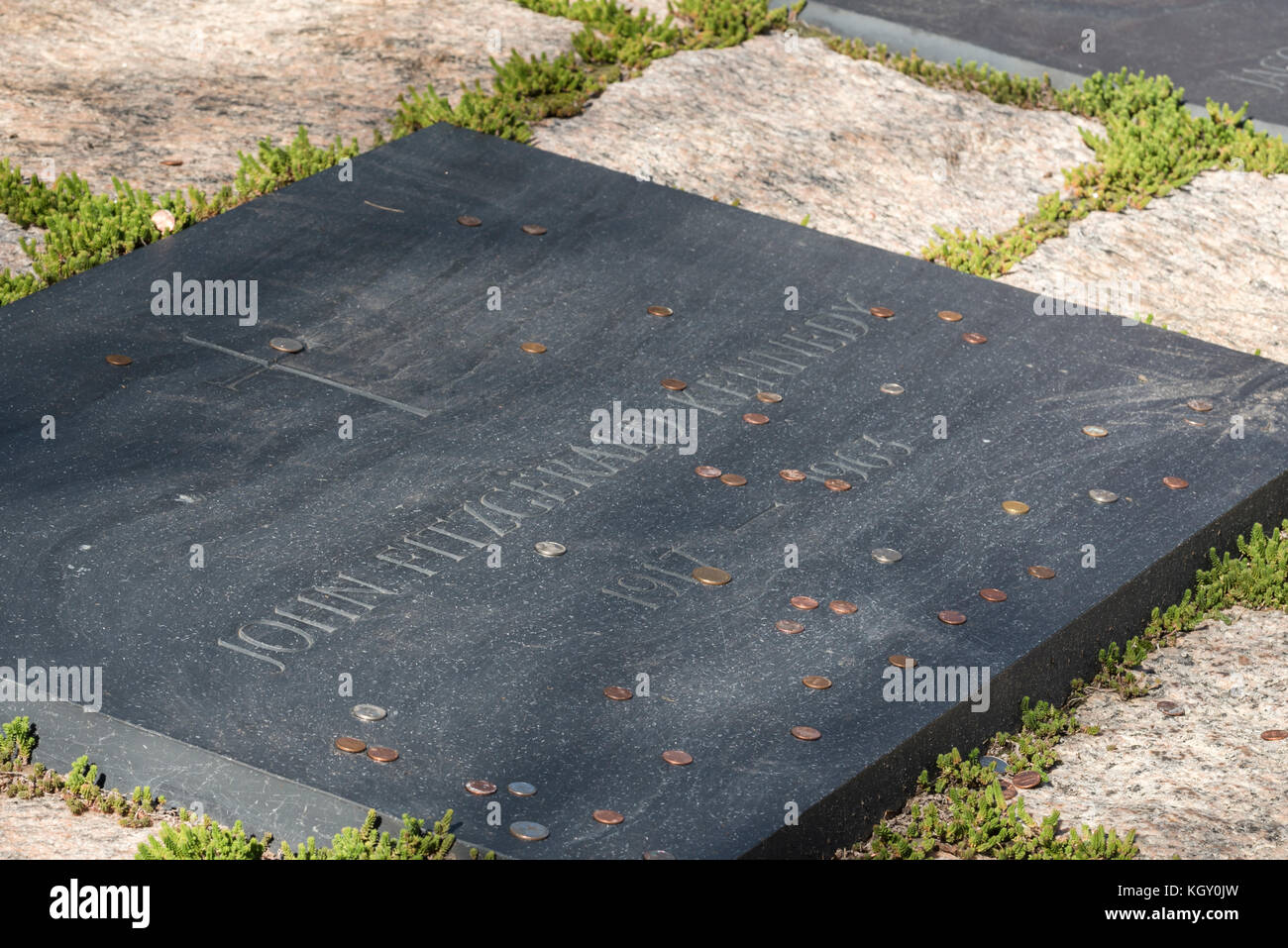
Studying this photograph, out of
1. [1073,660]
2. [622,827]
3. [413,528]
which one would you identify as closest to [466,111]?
[413,528]

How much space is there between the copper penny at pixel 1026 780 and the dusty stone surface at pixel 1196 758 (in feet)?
0.08

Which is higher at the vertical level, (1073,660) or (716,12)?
(716,12)

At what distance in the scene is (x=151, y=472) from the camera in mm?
6391

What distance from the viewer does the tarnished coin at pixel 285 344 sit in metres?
7.30

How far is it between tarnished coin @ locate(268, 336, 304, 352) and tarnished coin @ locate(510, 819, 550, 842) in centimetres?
297

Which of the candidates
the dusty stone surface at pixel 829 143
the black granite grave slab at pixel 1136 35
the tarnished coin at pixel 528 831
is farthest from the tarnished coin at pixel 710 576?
the black granite grave slab at pixel 1136 35

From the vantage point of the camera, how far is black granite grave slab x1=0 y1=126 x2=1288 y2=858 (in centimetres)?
523

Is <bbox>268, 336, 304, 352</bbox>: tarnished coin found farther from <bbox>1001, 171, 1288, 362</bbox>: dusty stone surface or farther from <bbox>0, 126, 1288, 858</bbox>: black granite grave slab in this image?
<bbox>1001, 171, 1288, 362</bbox>: dusty stone surface

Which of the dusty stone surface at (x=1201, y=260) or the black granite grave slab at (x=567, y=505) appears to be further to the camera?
the dusty stone surface at (x=1201, y=260)

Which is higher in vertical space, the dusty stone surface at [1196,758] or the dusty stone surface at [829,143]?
the dusty stone surface at [829,143]

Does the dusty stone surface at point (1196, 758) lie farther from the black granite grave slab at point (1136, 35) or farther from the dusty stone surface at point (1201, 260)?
the black granite grave slab at point (1136, 35)
